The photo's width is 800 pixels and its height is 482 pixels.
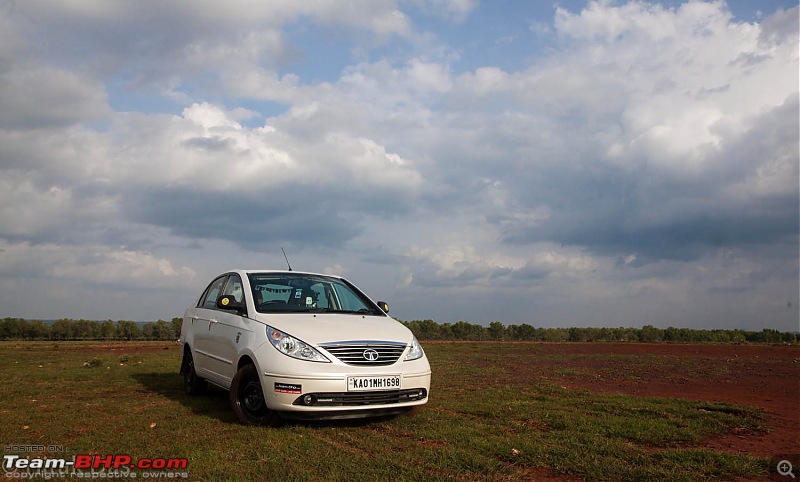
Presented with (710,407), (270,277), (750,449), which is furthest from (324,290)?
(710,407)

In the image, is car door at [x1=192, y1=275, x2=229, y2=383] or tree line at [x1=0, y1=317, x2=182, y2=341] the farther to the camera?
tree line at [x1=0, y1=317, x2=182, y2=341]

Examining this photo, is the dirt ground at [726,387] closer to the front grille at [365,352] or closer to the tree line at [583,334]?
the front grille at [365,352]

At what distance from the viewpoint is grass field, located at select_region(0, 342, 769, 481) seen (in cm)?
457

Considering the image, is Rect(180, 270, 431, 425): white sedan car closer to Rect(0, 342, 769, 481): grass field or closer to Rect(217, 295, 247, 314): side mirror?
Rect(217, 295, 247, 314): side mirror

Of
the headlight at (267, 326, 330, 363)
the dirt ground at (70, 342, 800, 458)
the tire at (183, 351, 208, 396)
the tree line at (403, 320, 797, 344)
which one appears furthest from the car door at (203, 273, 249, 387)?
the tree line at (403, 320, 797, 344)

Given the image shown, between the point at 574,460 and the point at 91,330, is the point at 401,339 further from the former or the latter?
the point at 91,330

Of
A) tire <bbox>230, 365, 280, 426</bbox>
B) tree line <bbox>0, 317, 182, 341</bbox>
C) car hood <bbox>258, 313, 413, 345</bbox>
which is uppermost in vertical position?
car hood <bbox>258, 313, 413, 345</bbox>

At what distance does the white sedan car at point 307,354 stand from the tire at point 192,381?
0.82m

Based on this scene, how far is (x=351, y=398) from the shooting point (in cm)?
579

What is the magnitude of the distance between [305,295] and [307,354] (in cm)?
171

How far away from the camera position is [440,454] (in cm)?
497

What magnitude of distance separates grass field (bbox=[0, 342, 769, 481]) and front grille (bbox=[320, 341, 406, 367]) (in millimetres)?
745

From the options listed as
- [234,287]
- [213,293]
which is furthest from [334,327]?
[213,293]

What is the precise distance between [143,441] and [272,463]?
173 centimetres
